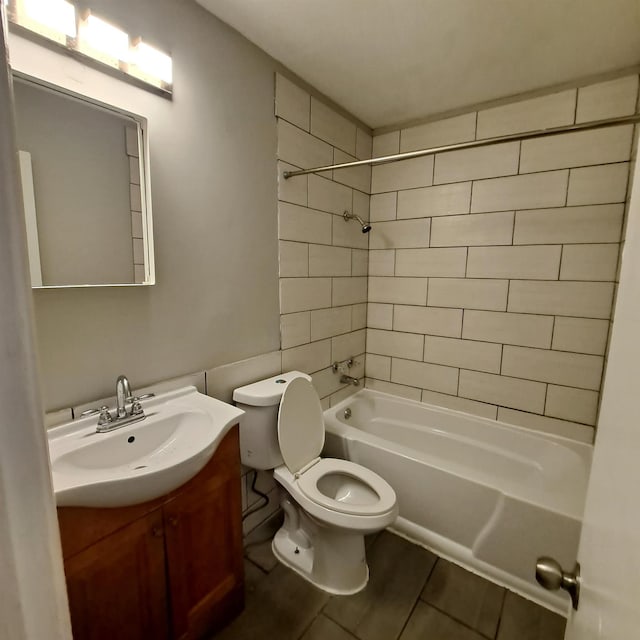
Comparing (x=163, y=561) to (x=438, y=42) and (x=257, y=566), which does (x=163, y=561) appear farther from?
(x=438, y=42)

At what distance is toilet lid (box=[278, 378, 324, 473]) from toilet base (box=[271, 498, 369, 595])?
0.84ft

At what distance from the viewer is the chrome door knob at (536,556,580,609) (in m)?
0.62

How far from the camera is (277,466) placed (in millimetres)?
1668

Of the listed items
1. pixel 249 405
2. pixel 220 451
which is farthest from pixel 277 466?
pixel 220 451

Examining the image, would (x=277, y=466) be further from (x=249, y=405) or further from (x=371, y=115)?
(x=371, y=115)

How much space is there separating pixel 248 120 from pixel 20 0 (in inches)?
32.6

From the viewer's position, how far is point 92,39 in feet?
3.59

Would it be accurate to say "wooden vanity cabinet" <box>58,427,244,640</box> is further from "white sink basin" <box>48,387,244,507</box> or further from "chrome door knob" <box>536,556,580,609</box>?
"chrome door knob" <box>536,556,580,609</box>

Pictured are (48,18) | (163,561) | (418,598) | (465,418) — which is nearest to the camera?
(48,18)

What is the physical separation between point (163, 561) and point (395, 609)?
3.34 feet

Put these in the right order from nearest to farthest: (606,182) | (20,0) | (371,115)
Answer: (20,0) < (606,182) < (371,115)

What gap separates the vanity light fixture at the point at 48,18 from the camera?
0.96 meters

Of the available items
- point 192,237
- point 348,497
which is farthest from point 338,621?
point 192,237

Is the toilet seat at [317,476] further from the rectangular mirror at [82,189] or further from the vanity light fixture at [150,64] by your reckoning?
the vanity light fixture at [150,64]
